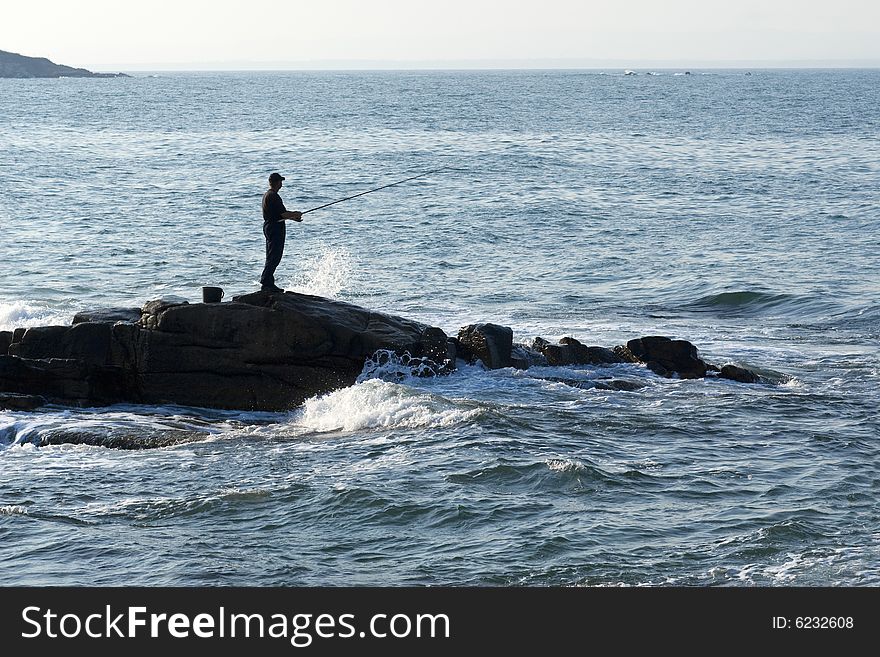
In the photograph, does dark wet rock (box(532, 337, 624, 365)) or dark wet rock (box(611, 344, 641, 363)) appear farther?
dark wet rock (box(611, 344, 641, 363))

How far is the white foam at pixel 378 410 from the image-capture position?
50.6 feet

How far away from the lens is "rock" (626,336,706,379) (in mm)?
18172

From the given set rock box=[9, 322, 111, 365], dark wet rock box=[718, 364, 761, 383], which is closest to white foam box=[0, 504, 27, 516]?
rock box=[9, 322, 111, 365]

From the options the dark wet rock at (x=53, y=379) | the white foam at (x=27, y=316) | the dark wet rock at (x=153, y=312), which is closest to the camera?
the dark wet rock at (x=53, y=379)

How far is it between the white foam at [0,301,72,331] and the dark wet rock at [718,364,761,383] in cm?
1203

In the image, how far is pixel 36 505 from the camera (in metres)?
12.3

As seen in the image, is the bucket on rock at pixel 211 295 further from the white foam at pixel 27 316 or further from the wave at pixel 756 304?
the wave at pixel 756 304

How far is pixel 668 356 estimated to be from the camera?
A: 18.5m

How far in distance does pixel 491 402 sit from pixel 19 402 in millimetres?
6669

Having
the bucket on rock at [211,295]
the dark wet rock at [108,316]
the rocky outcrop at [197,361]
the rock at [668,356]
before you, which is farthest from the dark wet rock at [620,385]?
the dark wet rock at [108,316]

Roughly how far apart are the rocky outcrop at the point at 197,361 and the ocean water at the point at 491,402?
0.45 meters

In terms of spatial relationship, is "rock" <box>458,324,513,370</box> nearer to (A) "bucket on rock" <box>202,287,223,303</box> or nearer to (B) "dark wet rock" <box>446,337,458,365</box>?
(B) "dark wet rock" <box>446,337,458,365</box>
